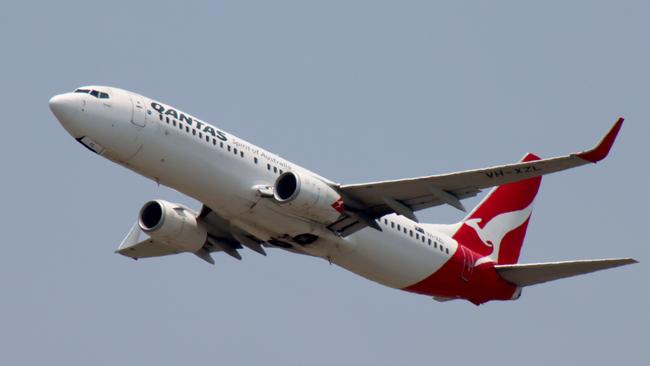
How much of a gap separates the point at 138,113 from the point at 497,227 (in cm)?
1879

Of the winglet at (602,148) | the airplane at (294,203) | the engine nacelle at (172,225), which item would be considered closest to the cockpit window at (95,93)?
the airplane at (294,203)

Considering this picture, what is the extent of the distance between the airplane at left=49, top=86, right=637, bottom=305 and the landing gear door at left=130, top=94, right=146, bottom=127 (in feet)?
0.11

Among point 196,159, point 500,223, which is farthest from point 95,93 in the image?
point 500,223

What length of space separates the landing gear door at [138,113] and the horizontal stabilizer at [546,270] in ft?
55.7

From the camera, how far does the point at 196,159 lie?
4588 centimetres

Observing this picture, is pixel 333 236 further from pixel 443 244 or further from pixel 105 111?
pixel 105 111

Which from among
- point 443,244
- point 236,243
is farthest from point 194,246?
point 443,244

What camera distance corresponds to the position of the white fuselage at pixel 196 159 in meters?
45.2

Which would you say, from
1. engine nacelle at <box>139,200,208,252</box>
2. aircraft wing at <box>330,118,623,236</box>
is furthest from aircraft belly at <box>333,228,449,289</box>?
engine nacelle at <box>139,200,208,252</box>

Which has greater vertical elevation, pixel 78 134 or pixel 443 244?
pixel 443 244

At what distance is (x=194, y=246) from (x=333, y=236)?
20.1 ft

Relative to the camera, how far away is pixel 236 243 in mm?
53969

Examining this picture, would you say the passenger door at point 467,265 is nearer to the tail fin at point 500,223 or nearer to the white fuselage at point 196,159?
the tail fin at point 500,223

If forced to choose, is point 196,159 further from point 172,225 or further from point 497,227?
point 497,227
